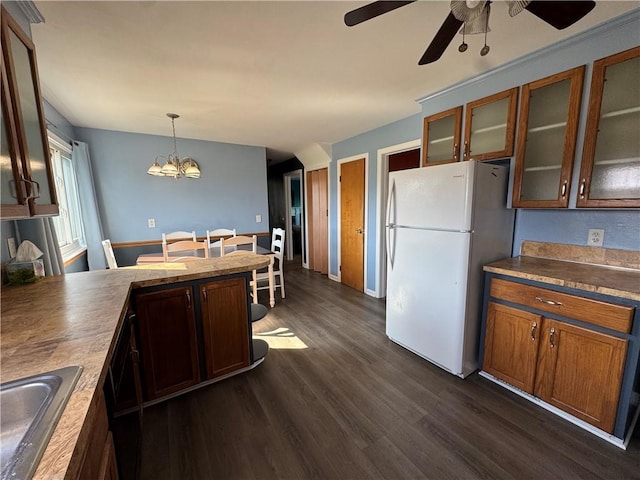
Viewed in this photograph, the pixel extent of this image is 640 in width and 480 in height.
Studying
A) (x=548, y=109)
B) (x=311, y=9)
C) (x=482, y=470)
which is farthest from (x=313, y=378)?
(x=548, y=109)

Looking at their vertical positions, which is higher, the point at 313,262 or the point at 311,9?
the point at 311,9

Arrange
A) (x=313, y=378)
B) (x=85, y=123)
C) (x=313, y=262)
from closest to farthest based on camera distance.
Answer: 1. (x=313, y=378)
2. (x=85, y=123)
3. (x=313, y=262)

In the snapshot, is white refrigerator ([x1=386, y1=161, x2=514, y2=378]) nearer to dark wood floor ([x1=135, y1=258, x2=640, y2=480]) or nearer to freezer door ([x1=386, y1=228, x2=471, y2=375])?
freezer door ([x1=386, y1=228, x2=471, y2=375])

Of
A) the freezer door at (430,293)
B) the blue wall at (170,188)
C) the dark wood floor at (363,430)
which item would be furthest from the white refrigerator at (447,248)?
the blue wall at (170,188)

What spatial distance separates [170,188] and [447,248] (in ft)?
12.1

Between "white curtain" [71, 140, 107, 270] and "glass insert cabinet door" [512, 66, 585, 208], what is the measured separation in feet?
14.0

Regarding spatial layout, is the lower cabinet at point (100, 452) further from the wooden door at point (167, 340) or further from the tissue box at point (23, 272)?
the tissue box at point (23, 272)

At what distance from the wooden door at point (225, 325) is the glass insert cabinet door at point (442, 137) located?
80.0 inches

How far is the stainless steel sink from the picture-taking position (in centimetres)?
58

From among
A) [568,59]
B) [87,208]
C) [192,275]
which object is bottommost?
[192,275]

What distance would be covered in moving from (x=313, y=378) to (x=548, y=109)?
2538 mm

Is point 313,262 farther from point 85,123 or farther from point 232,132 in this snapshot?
point 85,123

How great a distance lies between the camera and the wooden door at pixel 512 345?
1779mm

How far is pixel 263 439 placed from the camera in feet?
5.17
